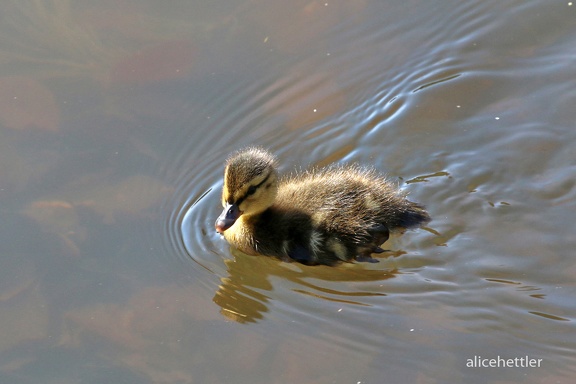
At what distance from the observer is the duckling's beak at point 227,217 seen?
4117 millimetres

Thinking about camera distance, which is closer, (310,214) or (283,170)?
(310,214)

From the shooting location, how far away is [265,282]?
414 cm

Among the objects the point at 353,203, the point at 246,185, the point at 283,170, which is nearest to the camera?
the point at 246,185

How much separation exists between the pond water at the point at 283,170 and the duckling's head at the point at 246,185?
10.3 inches

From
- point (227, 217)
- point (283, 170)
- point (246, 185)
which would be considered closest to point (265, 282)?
point (227, 217)

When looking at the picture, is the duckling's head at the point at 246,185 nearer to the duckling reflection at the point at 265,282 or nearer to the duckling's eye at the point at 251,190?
the duckling's eye at the point at 251,190

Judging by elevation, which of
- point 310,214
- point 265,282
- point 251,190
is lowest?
point 265,282

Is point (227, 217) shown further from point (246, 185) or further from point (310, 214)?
point (310, 214)

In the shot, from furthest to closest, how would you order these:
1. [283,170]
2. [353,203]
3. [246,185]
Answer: [283,170], [353,203], [246,185]

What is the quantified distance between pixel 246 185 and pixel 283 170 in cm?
73

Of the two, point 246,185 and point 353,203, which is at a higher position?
point 246,185

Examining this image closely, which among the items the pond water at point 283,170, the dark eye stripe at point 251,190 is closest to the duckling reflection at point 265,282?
the pond water at point 283,170

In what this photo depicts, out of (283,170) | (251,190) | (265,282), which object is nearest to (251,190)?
(251,190)

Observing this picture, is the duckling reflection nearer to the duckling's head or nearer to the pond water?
the pond water
